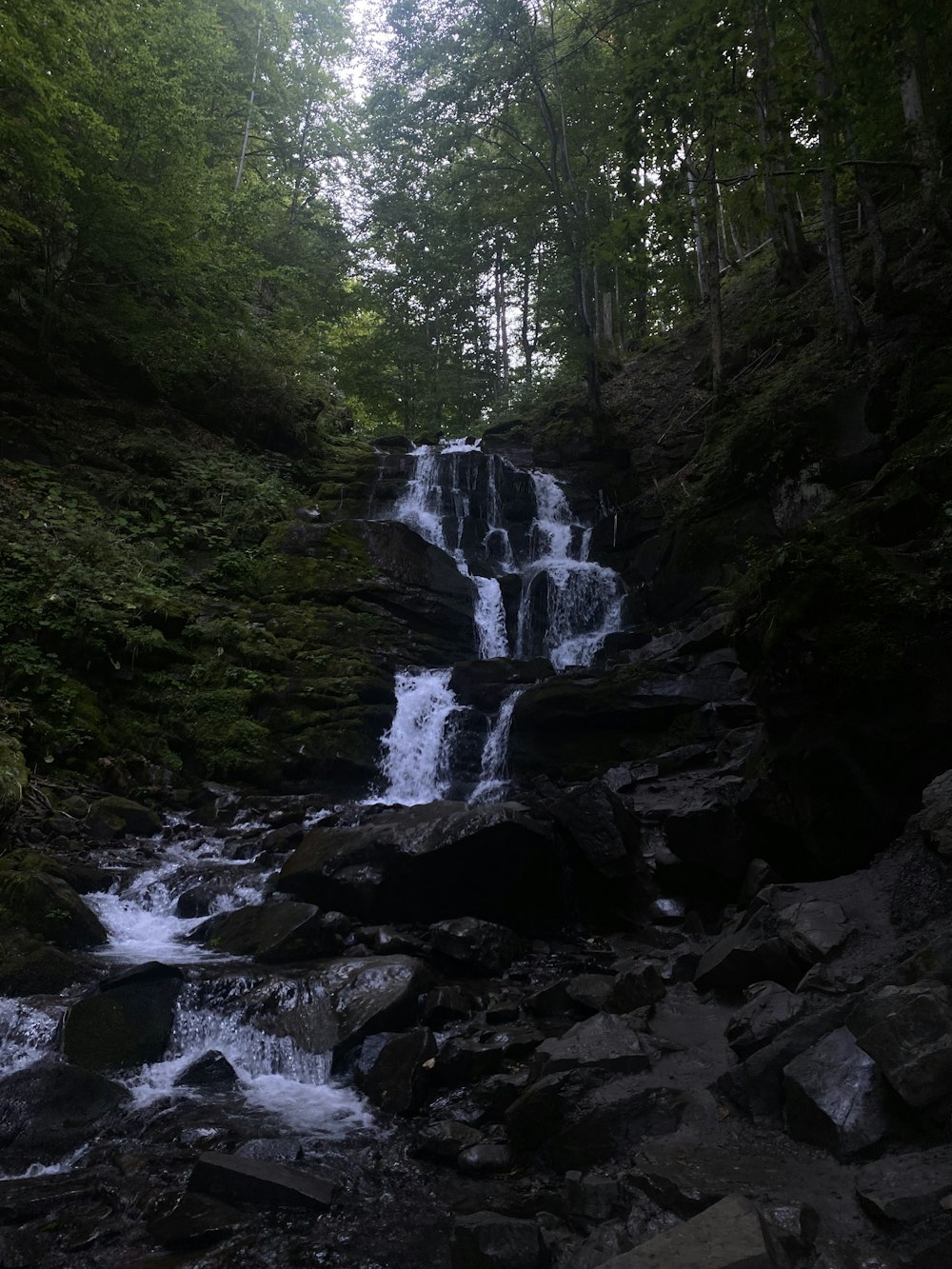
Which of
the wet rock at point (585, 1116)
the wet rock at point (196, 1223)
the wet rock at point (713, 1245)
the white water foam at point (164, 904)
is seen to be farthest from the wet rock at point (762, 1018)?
the white water foam at point (164, 904)

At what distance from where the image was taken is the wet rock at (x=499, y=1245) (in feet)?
10.1

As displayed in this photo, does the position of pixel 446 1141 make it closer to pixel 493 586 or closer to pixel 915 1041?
pixel 915 1041

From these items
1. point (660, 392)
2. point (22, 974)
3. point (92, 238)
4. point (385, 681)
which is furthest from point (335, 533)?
point (22, 974)

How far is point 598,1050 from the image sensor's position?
14.6 ft

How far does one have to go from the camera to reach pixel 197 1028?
568cm

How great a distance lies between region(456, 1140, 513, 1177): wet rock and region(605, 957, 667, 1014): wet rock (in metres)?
1.51

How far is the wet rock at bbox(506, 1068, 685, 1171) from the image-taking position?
3.85 metres

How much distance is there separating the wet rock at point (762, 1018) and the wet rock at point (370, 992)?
93.6 inches

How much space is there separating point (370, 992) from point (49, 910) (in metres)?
3.15

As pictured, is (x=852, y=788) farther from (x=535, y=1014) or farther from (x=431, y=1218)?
(x=431, y=1218)

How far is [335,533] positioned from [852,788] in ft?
42.9

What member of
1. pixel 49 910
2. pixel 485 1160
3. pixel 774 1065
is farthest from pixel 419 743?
pixel 774 1065

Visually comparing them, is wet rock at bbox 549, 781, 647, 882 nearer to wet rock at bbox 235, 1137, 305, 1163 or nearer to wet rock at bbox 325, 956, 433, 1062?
wet rock at bbox 325, 956, 433, 1062

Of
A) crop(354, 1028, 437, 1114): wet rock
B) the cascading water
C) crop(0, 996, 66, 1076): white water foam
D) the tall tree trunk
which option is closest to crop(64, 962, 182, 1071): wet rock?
crop(0, 996, 66, 1076): white water foam
